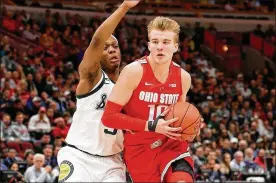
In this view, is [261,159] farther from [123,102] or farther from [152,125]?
[152,125]

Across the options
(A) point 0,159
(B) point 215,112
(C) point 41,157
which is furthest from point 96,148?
(B) point 215,112

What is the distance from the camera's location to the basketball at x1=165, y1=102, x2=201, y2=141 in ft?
16.9

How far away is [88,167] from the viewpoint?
5.77m

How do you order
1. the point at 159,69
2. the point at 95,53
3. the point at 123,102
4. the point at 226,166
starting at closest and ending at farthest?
1. the point at 123,102
2. the point at 159,69
3. the point at 95,53
4. the point at 226,166

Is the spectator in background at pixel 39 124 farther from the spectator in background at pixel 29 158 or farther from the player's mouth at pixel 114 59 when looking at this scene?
the player's mouth at pixel 114 59

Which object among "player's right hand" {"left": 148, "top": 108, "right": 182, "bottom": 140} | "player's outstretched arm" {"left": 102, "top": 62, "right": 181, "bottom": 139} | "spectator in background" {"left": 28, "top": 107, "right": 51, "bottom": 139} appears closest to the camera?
"player's right hand" {"left": 148, "top": 108, "right": 182, "bottom": 140}

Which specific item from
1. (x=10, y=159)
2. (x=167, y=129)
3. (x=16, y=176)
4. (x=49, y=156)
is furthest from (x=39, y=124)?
(x=167, y=129)

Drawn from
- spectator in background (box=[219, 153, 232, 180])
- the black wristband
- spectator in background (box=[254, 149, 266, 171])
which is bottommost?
spectator in background (box=[254, 149, 266, 171])

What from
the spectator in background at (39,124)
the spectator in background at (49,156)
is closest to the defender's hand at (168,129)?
the spectator in background at (49,156)

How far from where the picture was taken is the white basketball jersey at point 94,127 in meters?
5.82

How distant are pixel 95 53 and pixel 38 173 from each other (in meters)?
6.68

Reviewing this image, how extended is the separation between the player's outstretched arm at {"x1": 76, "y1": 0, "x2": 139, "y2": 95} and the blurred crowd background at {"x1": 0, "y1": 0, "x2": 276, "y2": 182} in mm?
5398

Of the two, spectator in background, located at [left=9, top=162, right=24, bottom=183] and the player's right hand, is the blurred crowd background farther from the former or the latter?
the player's right hand

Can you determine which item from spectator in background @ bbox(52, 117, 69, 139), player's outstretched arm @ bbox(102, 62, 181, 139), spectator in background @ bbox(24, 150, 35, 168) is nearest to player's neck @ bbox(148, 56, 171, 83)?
player's outstretched arm @ bbox(102, 62, 181, 139)
